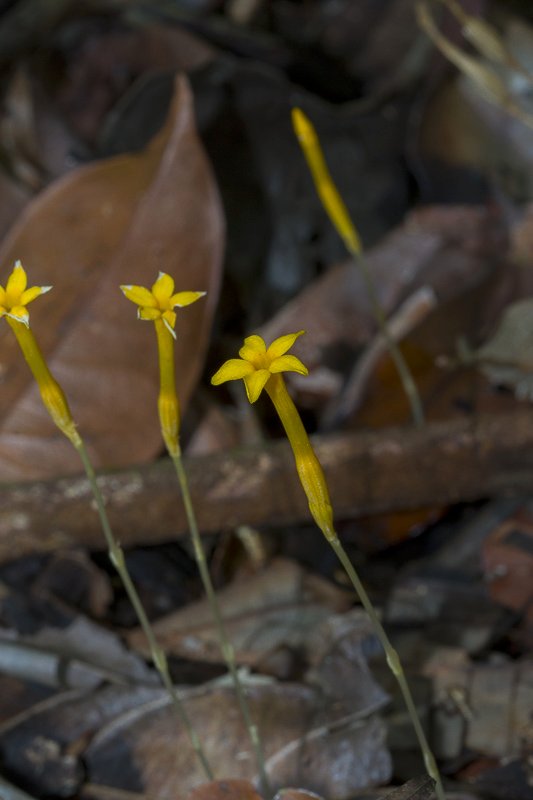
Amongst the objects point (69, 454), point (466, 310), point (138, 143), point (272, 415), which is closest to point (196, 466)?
point (69, 454)

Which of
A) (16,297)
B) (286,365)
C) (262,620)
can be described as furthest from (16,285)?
(262,620)

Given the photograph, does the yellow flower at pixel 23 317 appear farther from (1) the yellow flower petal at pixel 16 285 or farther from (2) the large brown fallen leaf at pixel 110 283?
(2) the large brown fallen leaf at pixel 110 283

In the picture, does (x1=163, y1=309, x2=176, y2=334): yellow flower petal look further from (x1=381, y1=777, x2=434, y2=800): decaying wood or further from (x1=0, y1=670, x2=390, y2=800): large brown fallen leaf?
(x1=0, y1=670, x2=390, y2=800): large brown fallen leaf

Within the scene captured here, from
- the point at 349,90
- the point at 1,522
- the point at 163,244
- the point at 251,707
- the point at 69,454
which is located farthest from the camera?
the point at 349,90

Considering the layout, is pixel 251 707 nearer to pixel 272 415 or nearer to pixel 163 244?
pixel 272 415

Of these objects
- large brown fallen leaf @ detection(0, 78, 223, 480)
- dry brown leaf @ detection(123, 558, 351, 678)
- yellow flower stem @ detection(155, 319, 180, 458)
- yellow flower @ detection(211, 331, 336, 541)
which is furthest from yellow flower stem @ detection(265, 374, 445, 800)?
large brown fallen leaf @ detection(0, 78, 223, 480)

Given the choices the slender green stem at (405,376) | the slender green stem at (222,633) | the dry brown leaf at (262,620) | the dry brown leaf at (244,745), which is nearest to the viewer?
the slender green stem at (222,633)

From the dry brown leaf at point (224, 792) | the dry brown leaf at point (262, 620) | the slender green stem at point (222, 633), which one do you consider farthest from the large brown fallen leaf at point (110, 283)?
the dry brown leaf at point (224, 792)

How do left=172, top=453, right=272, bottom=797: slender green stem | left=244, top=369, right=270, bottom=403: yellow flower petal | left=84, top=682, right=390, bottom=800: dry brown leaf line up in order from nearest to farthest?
left=244, top=369, right=270, bottom=403: yellow flower petal < left=172, top=453, right=272, bottom=797: slender green stem < left=84, top=682, right=390, bottom=800: dry brown leaf
